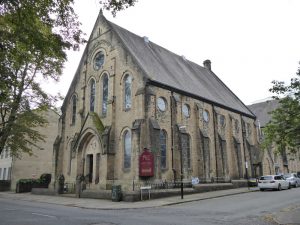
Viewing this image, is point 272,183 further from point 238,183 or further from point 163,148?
point 163,148

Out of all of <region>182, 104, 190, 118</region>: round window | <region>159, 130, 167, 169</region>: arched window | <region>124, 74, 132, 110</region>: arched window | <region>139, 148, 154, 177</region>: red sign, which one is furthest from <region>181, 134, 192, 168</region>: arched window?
<region>124, 74, 132, 110</region>: arched window

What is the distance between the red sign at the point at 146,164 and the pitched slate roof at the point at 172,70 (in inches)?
254

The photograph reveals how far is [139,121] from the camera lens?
22.4 metres

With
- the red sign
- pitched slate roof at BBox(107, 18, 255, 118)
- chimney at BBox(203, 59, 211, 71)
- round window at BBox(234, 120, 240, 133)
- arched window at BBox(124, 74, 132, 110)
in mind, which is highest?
chimney at BBox(203, 59, 211, 71)

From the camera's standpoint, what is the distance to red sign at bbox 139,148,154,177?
2103 cm

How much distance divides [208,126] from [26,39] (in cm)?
2468

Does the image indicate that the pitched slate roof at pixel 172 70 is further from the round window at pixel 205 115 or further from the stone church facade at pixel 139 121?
the round window at pixel 205 115

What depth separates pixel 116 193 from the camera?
18.6 m

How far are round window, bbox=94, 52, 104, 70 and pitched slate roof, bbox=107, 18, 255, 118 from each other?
10.2 ft

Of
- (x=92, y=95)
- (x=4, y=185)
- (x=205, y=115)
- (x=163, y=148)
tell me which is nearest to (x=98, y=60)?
(x=92, y=95)

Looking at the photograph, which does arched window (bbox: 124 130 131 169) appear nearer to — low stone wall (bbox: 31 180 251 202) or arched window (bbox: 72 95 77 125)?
low stone wall (bbox: 31 180 251 202)

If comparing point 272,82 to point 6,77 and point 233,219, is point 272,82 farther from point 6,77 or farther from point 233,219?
point 6,77

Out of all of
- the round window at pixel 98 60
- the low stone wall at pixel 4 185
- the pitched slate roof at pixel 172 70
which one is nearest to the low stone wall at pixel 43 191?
the low stone wall at pixel 4 185

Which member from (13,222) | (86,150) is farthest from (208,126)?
(13,222)
